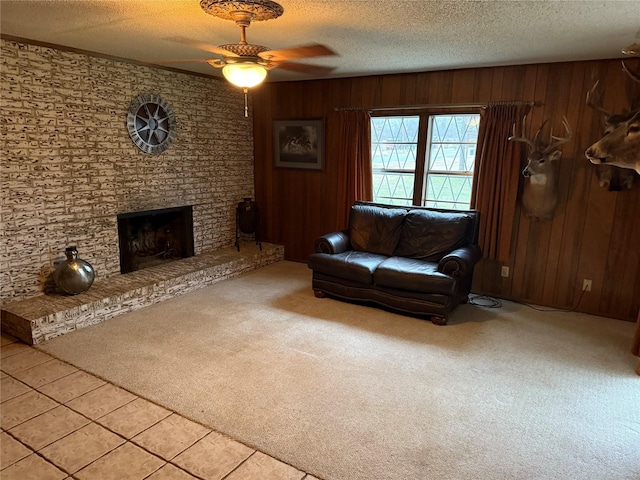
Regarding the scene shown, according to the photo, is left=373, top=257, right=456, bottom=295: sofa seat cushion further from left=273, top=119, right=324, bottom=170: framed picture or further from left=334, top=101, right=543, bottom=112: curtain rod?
left=273, top=119, right=324, bottom=170: framed picture

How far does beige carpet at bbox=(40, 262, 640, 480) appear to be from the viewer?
2.23 meters

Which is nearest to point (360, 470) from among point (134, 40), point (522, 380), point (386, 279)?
point (522, 380)

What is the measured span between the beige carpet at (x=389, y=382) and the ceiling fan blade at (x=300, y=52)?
2412 mm

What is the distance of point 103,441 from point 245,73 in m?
2.31

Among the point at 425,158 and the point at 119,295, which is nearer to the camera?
the point at 119,295

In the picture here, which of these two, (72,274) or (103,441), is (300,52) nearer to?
(72,274)

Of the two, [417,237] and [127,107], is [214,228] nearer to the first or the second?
[127,107]

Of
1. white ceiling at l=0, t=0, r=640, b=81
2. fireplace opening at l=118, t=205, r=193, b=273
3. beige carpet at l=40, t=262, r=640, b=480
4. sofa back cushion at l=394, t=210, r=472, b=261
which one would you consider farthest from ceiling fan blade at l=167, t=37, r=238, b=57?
sofa back cushion at l=394, t=210, r=472, b=261

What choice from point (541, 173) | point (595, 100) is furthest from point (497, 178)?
point (595, 100)

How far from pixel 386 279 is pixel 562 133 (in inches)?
89.1

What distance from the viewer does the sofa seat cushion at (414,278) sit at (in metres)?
3.81

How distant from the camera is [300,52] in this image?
386 centimetres

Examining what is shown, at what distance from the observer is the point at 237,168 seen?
595 cm

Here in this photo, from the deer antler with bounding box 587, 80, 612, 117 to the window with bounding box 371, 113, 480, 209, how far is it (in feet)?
3.54
